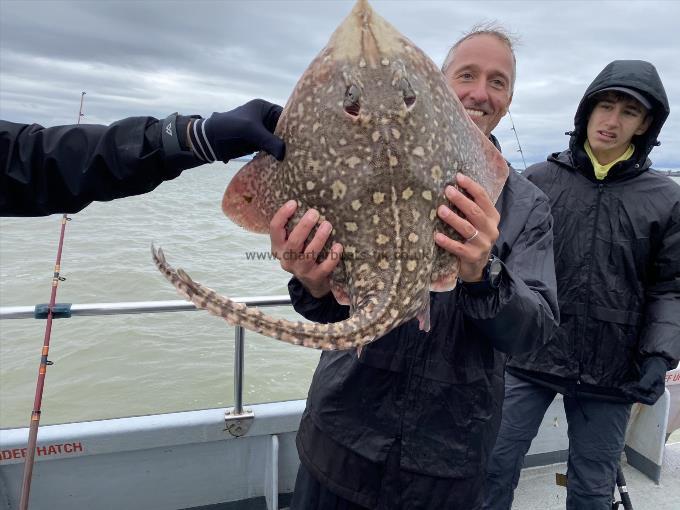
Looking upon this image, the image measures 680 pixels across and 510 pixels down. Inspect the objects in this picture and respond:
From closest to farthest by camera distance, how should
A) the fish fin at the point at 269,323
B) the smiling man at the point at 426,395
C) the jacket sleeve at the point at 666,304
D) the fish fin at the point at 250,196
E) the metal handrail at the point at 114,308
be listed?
1. the fish fin at the point at 269,323
2. the fish fin at the point at 250,196
3. the smiling man at the point at 426,395
4. the metal handrail at the point at 114,308
5. the jacket sleeve at the point at 666,304

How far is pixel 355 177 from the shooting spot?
1640 millimetres

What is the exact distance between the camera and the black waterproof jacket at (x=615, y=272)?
3.36 meters

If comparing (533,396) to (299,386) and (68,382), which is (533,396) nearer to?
(299,386)

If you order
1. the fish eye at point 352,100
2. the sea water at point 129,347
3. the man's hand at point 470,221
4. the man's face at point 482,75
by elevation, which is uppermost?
the man's face at point 482,75

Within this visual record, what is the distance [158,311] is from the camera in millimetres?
3297

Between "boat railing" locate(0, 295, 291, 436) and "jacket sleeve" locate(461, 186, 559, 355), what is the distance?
134 centimetres

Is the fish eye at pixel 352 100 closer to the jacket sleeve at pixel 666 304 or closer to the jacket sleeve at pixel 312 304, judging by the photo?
the jacket sleeve at pixel 312 304

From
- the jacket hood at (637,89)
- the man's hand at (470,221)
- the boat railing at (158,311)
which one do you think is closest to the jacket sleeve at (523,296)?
the man's hand at (470,221)

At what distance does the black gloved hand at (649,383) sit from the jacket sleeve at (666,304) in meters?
0.06

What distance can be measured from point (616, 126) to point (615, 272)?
110cm

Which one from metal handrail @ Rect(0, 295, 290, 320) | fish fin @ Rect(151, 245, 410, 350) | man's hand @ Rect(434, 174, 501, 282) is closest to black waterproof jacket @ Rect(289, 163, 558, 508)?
man's hand @ Rect(434, 174, 501, 282)

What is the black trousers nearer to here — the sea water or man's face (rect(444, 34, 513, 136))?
man's face (rect(444, 34, 513, 136))

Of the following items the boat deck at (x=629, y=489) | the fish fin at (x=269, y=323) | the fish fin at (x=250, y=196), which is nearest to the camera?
the fish fin at (x=269, y=323)

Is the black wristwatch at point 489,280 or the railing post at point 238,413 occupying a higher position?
the black wristwatch at point 489,280
